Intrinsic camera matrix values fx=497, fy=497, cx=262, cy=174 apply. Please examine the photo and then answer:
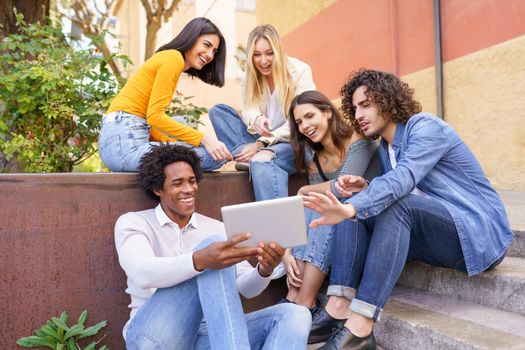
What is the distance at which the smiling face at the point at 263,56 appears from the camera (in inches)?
136

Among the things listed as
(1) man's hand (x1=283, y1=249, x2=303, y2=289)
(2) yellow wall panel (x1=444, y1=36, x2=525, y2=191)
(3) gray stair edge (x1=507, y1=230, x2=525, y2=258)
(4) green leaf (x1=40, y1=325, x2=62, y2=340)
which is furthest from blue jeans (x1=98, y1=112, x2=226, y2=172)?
(2) yellow wall panel (x1=444, y1=36, x2=525, y2=191)

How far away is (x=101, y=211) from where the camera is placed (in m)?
2.78

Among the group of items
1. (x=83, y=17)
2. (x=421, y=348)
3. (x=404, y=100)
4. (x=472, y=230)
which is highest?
(x=83, y=17)

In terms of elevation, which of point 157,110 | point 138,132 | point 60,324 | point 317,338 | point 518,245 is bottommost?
point 317,338

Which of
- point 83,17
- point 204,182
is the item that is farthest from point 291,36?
point 204,182

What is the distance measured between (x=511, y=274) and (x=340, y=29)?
5910 millimetres

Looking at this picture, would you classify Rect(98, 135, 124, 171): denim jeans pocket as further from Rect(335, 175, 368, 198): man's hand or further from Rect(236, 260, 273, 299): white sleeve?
Rect(335, 175, 368, 198): man's hand

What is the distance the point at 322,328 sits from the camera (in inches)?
102

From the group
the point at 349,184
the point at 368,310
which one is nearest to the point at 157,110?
the point at 349,184

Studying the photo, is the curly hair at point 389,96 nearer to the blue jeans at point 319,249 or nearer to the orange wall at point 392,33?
the blue jeans at point 319,249

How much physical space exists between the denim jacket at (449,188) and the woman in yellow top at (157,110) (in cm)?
111

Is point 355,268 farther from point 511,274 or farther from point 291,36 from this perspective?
point 291,36

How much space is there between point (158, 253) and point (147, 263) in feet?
1.16

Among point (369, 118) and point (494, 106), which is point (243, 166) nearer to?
point (369, 118)
